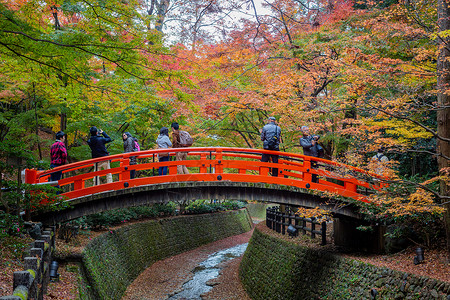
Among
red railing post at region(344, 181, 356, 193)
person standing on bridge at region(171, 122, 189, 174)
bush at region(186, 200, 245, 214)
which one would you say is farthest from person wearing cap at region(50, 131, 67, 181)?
bush at region(186, 200, 245, 214)

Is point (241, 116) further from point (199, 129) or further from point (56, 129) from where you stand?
point (56, 129)

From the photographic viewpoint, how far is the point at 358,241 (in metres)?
10.9

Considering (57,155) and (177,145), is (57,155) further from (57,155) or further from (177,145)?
(177,145)

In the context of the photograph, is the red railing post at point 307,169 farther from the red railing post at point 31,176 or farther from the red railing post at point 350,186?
the red railing post at point 31,176

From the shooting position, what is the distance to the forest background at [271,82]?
7.94 metres

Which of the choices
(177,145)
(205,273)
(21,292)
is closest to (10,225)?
(21,292)

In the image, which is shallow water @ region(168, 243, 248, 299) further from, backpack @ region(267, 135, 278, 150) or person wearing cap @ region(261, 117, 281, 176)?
backpack @ region(267, 135, 278, 150)

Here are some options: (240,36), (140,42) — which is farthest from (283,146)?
(140,42)

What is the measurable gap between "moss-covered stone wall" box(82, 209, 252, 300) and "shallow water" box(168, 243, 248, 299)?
6.11ft

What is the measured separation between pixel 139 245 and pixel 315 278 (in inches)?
325

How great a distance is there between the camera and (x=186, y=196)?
1032cm

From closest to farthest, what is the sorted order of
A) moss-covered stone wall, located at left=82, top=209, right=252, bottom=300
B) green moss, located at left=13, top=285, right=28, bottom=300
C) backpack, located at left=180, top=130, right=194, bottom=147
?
green moss, located at left=13, top=285, right=28, bottom=300, moss-covered stone wall, located at left=82, top=209, right=252, bottom=300, backpack, located at left=180, top=130, right=194, bottom=147

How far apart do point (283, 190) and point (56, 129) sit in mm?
11777

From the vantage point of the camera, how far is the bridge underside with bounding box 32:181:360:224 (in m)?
10.1
